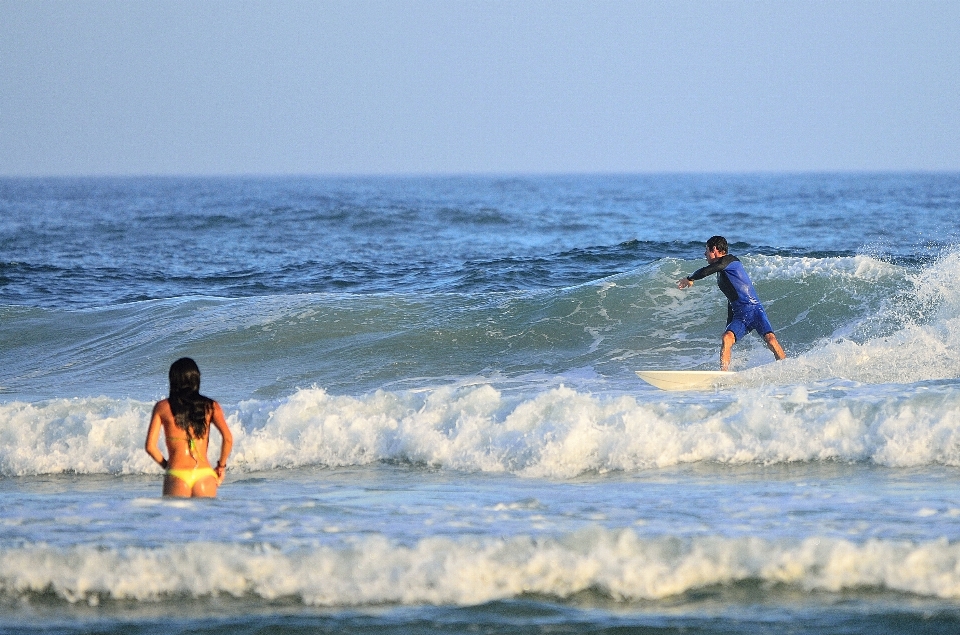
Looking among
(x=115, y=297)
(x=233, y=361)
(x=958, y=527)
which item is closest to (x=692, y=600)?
(x=958, y=527)

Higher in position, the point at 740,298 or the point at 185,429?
the point at 740,298

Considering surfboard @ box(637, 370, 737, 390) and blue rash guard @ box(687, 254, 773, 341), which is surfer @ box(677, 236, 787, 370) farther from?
surfboard @ box(637, 370, 737, 390)

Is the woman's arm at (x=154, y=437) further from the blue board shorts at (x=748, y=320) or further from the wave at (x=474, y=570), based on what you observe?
the blue board shorts at (x=748, y=320)

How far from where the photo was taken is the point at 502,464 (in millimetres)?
7895

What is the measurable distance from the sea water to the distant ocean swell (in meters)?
0.03

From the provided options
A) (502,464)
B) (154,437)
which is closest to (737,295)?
(502,464)

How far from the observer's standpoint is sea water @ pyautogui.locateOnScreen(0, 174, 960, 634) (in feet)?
16.2

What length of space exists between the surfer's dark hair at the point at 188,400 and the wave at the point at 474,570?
80 cm

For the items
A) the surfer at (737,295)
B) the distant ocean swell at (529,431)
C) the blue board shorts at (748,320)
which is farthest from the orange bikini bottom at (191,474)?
the blue board shorts at (748,320)

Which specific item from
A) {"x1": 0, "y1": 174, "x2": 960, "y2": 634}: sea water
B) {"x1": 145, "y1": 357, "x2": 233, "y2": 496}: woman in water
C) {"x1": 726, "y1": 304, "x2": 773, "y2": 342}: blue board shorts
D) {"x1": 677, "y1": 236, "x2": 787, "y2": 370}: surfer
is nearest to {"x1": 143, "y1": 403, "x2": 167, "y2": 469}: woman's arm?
{"x1": 145, "y1": 357, "x2": 233, "y2": 496}: woman in water

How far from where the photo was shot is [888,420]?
312 inches

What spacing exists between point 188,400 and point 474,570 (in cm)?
188

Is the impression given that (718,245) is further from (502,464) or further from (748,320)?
(502,464)

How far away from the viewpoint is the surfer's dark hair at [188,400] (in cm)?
578
